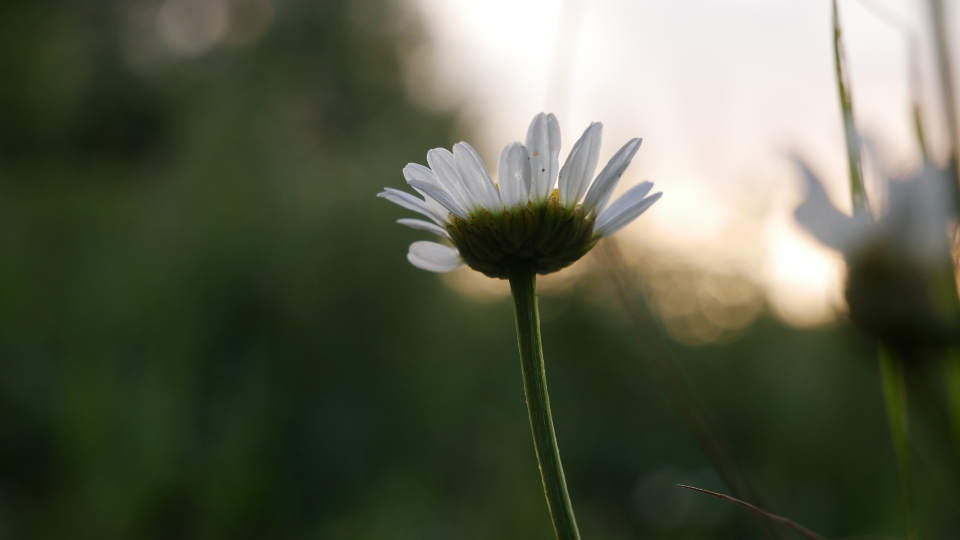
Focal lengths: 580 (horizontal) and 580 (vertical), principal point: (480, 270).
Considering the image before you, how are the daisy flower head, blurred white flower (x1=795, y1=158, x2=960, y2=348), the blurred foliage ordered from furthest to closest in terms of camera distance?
the blurred foliage < the daisy flower head < blurred white flower (x1=795, y1=158, x2=960, y2=348)

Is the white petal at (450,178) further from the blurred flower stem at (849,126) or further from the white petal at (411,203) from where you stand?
the blurred flower stem at (849,126)

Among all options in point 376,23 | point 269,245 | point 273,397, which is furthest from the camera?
point 376,23

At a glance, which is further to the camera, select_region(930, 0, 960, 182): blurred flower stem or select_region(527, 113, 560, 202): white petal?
select_region(527, 113, 560, 202): white petal

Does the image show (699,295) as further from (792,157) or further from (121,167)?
(121,167)

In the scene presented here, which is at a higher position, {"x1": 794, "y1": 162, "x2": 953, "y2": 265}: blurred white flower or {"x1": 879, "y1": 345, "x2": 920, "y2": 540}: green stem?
{"x1": 794, "y1": 162, "x2": 953, "y2": 265}: blurred white flower

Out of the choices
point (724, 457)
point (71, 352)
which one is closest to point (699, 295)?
point (71, 352)

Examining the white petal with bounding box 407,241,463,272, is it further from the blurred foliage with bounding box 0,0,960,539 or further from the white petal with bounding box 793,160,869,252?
the blurred foliage with bounding box 0,0,960,539

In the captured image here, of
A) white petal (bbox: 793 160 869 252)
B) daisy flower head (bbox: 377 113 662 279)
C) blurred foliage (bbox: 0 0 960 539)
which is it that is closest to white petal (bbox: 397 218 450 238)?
daisy flower head (bbox: 377 113 662 279)

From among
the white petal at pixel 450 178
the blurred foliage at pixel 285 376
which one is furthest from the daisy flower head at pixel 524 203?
the blurred foliage at pixel 285 376
